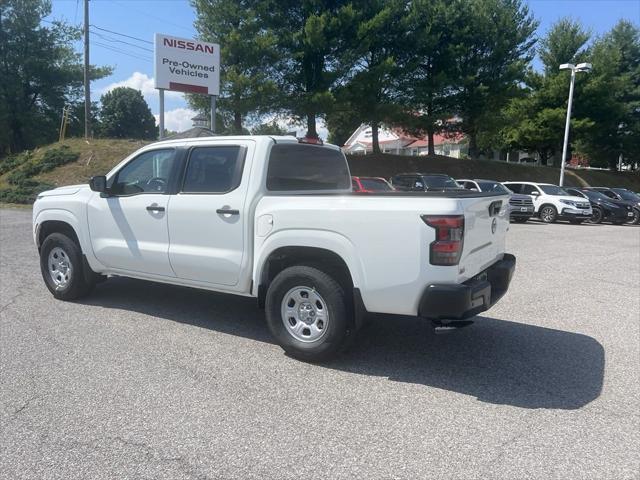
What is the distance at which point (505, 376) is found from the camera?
14.6 ft

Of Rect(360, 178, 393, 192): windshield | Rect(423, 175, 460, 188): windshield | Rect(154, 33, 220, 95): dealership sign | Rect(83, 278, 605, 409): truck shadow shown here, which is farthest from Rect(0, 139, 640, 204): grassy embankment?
Rect(83, 278, 605, 409): truck shadow

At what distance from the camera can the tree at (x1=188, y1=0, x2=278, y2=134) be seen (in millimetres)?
25484

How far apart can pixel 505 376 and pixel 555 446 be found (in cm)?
116

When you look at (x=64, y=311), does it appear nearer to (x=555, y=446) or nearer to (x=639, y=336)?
(x=555, y=446)

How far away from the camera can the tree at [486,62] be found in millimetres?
31297

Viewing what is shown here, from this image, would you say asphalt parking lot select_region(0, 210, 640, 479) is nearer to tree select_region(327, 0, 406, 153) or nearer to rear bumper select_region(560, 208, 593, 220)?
rear bumper select_region(560, 208, 593, 220)

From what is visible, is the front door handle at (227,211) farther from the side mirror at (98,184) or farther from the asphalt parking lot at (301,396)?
the side mirror at (98,184)

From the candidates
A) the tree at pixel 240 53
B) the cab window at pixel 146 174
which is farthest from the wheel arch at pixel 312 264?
the tree at pixel 240 53

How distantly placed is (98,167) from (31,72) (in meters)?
18.5

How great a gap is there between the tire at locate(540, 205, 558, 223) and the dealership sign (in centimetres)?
1412

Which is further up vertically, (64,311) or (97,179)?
(97,179)

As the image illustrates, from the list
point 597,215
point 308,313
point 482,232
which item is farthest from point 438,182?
point 308,313

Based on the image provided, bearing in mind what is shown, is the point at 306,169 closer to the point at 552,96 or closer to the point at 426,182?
the point at 426,182

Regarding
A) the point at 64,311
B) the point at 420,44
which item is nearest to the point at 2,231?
the point at 64,311
